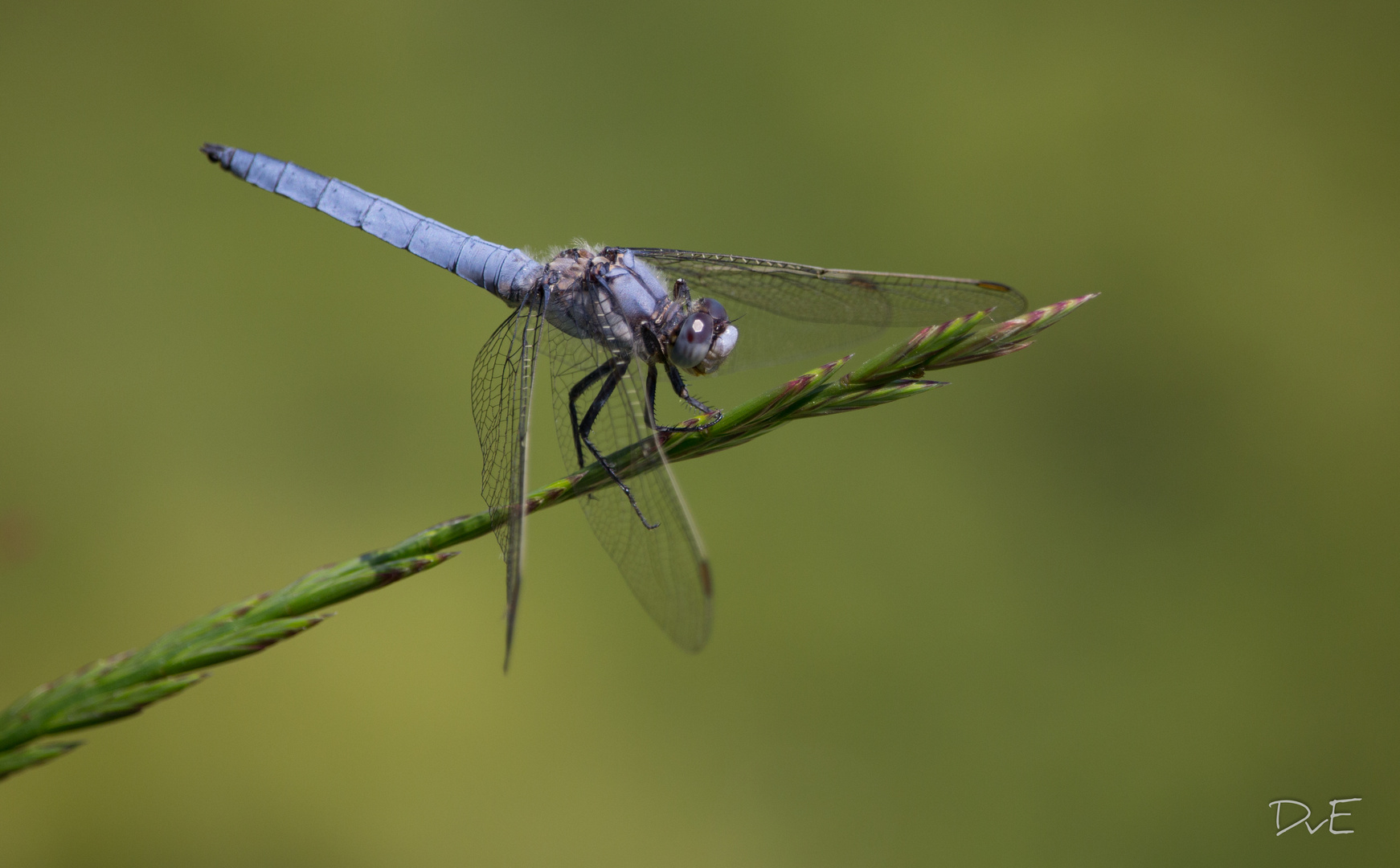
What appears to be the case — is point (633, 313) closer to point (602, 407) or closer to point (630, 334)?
point (630, 334)

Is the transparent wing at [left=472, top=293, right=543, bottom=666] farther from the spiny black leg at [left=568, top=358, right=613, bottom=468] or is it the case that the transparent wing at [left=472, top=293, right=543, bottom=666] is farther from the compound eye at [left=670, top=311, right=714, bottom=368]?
the compound eye at [left=670, top=311, right=714, bottom=368]

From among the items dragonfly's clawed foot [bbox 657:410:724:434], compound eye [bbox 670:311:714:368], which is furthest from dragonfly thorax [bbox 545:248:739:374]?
dragonfly's clawed foot [bbox 657:410:724:434]

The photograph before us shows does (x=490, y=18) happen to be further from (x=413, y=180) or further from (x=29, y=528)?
(x=29, y=528)

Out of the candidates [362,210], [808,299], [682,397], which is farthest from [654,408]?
[362,210]

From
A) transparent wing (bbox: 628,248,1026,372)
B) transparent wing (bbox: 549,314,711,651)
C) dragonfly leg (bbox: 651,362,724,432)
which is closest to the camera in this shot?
transparent wing (bbox: 549,314,711,651)

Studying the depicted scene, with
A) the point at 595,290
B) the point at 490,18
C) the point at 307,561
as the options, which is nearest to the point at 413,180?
the point at 490,18

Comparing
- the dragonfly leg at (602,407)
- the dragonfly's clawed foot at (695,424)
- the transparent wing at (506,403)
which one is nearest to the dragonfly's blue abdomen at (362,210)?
the transparent wing at (506,403)
